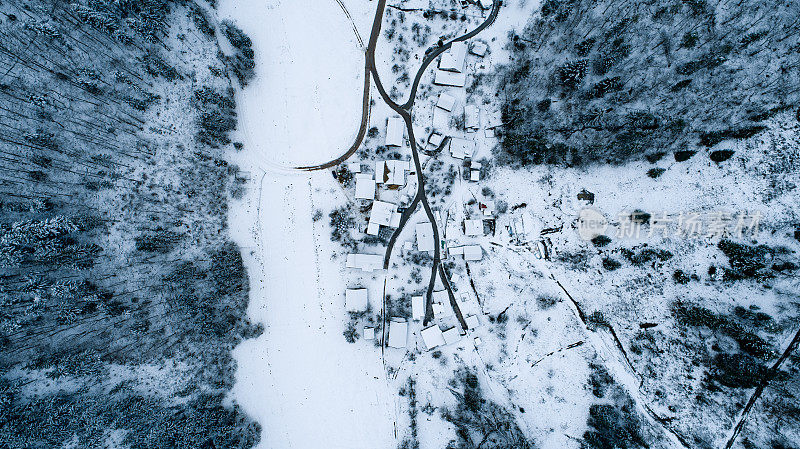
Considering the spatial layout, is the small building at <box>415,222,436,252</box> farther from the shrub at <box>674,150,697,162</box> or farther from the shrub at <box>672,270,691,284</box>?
the shrub at <box>674,150,697,162</box>

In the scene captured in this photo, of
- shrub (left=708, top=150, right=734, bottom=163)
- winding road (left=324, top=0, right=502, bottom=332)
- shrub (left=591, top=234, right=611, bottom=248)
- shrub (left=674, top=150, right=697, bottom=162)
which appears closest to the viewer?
shrub (left=708, top=150, right=734, bottom=163)

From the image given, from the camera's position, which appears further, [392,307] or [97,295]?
[392,307]

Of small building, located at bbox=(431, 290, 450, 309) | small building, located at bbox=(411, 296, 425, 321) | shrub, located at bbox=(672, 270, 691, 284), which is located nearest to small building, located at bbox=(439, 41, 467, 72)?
small building, located at bbox=(431, 290, 450, 309)

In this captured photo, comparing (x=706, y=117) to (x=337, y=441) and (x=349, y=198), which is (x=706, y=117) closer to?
(x=349, y=198)

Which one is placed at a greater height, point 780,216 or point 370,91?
point 370,91

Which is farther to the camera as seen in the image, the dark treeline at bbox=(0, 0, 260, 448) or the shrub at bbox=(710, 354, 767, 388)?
the dark treeline at bbox=(0, 0, 260, 448)

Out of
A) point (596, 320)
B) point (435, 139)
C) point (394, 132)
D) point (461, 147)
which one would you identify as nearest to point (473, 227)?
point (461, 147)

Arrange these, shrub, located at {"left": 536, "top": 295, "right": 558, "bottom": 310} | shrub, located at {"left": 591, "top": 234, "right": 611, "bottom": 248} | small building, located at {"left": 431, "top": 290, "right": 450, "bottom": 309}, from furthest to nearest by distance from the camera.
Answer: small building, located at {"left": 431, "top": 290, "right": 450, "bottom": 309} < shrub, located at {"left": 536, "top": 295, "right": 558, "bottom": 310} < shrub, located at {"left": 591, "top": 234, "right": 611, "bottom": 248}

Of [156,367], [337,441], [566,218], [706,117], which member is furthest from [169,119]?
[706,117]
